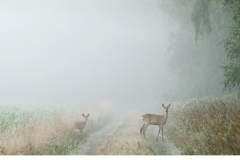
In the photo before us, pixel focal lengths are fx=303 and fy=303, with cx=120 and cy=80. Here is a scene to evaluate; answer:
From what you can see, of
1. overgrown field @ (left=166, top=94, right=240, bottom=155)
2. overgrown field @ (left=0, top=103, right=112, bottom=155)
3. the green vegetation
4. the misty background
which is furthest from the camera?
the misty background

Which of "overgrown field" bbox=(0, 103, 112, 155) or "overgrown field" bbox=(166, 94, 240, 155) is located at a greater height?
"overgrown field" bbox=(166, 94, 240, 155)

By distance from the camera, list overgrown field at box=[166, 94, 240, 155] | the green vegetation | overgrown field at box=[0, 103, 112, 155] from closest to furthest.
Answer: overgrown field at box=[166, 94, 240, 155] < overgrown field at box=[0, 103, 112, 155] < the green vegetation

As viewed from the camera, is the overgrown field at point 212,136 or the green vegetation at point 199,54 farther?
the green vegetation at point 199,54

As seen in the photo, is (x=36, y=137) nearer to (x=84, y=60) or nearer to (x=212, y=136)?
(x=212, y=136)

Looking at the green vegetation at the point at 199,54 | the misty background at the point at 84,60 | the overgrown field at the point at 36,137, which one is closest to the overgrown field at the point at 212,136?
the overgrown field at the point at 36,137

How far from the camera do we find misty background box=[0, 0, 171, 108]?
2306 inches

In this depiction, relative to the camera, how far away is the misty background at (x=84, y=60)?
58562mm

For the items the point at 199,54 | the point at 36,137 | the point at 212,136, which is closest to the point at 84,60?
the point at 199,54

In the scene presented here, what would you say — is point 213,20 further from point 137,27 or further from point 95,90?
point 137,27

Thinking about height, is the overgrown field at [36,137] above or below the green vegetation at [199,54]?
below

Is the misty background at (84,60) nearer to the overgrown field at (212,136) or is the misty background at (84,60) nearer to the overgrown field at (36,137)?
the overgrown field at (36,137)

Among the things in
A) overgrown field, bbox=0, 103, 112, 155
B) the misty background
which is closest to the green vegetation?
the misty background

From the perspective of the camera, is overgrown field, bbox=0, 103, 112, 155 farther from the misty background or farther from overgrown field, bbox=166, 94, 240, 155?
the misty background

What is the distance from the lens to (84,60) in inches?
3701
